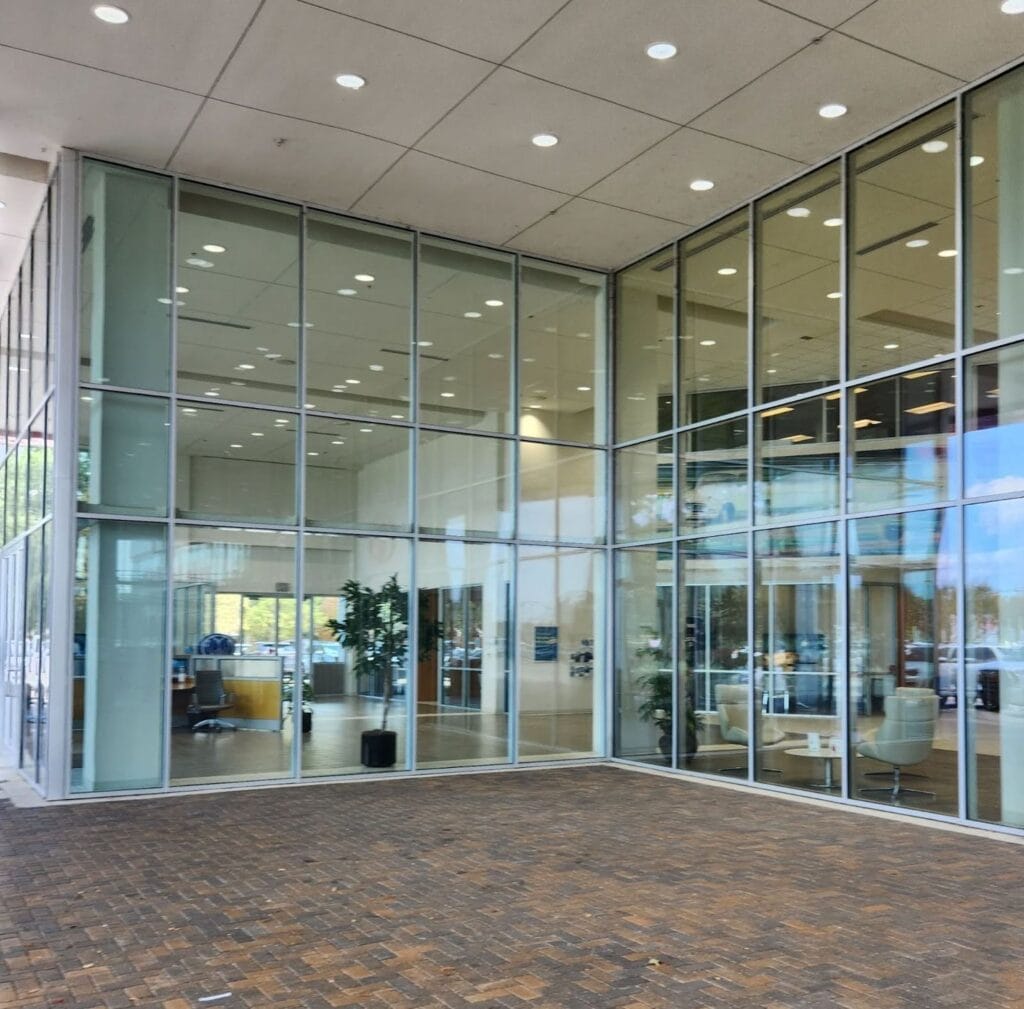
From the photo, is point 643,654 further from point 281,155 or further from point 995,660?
point 281,155

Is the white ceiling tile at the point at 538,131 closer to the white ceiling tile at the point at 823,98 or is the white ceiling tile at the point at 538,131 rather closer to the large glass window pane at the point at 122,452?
the white ceiling tile at the point at 823,98

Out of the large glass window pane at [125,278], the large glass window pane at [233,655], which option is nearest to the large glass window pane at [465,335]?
the large glass window pane at [233,655]

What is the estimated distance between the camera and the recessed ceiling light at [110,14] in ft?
24.7

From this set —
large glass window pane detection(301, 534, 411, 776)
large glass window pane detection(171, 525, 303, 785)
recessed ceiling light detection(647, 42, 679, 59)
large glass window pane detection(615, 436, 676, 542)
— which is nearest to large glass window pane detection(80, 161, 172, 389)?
large glass window pane detection(171, 525, 303, 785)

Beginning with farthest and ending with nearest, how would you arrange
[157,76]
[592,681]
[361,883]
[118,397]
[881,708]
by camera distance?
[592,681], [118,397], [881,708], [157,76], [361,883]

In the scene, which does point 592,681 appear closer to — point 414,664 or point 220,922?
point 414,664

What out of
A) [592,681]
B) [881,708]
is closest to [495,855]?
[881,708]

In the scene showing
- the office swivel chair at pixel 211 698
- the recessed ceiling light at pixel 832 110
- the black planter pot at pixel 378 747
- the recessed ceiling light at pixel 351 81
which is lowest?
the black planter pot at pixel 378 747

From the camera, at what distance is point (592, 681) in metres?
12.7

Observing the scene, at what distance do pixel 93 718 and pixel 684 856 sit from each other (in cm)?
555

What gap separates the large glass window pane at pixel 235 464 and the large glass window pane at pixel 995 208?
21.2 feet

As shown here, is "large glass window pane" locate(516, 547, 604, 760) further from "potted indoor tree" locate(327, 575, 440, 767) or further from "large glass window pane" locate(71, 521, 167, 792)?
"large glass window pane" locate(71, 521, 167, 792)

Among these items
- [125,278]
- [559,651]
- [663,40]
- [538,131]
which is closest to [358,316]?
[125,278]

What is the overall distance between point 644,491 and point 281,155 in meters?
5.39
